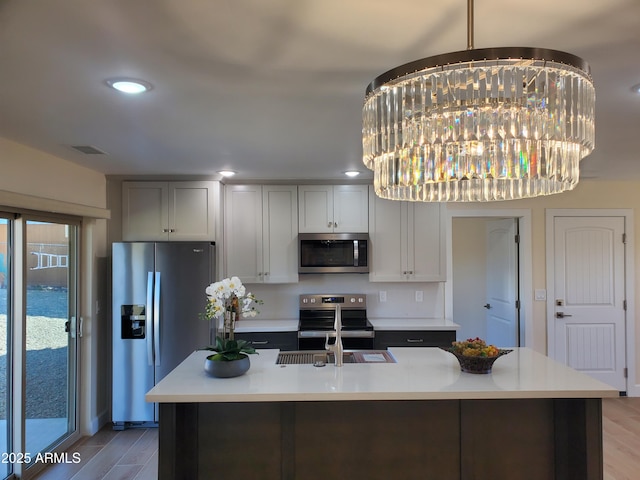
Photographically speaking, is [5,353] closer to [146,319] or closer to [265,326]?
[146,319]

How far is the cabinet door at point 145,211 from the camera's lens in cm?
430

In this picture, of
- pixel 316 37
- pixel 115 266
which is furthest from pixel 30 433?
pixel 316 37

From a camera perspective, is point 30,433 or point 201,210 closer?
point 30,433

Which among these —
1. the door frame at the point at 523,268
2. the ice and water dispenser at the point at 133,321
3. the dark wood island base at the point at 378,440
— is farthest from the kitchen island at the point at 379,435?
the door frame at the point at 523,268

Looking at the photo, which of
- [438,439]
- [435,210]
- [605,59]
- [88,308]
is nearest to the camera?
[605,59]

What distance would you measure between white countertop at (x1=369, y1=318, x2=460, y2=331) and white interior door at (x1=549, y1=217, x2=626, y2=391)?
129 centimetres

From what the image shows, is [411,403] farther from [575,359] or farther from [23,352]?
[575,359]

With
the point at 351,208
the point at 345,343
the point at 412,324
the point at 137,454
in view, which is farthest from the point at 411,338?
the point at 137,454

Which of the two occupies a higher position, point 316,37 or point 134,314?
point 316,37

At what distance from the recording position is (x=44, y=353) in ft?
11.4

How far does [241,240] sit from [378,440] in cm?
265

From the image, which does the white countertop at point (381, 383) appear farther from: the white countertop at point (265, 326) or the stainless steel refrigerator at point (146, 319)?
the white countertop at point (265, 326)

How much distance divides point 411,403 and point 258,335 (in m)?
2.15

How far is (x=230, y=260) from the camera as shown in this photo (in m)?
4.57
